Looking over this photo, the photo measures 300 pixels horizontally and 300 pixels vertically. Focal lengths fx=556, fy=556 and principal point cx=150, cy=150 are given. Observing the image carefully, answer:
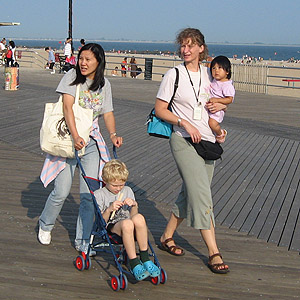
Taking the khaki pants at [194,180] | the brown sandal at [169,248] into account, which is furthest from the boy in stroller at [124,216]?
the brown sandal at [169,248]

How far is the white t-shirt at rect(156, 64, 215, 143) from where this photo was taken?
441 cm

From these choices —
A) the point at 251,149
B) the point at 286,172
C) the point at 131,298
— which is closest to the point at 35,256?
the point at 131,298

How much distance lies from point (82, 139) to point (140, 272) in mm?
1158

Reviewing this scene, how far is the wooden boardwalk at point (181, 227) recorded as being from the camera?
425 cm

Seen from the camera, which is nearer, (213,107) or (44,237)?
(213,107)

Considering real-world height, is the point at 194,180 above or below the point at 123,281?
above

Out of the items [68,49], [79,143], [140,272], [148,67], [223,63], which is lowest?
[148,67]

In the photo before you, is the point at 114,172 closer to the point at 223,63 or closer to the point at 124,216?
the point at 124,216

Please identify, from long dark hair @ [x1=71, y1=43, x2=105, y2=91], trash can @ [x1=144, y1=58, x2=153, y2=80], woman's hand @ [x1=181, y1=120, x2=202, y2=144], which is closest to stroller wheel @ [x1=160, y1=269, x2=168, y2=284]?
woman's hand @ [x1=181, y1=120, x2=202, y2=144]

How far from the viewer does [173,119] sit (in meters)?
4.38

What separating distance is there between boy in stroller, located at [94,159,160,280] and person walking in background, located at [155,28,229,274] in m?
Result: 0.50

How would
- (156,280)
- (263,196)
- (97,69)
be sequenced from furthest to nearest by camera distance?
(263,196)
(97,69)
(156,280)

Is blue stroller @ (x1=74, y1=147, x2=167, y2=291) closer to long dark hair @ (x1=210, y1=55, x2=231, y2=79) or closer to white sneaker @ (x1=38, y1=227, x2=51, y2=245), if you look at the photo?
white sneaker @ (x1=38, y1=227, x2=51, y2=245)

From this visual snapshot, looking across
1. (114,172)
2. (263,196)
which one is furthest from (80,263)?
(263,196)
